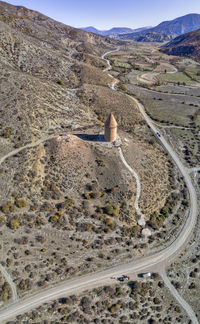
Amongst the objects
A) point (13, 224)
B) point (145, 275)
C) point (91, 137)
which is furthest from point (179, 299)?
point (91, 137)

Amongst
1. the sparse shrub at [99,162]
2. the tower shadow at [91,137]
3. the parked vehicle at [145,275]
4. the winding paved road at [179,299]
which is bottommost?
the winding paved road at [179,299]

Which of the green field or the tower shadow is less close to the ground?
the green field

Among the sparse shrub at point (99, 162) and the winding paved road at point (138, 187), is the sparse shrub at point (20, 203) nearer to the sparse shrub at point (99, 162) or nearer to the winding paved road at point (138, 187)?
the sparse shrub at point (99, 162)

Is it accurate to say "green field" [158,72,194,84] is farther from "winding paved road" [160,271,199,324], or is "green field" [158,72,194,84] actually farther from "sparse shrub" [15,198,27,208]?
"sparse shrub" [15,198,27,208]

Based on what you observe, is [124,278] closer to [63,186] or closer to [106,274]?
[106,274]

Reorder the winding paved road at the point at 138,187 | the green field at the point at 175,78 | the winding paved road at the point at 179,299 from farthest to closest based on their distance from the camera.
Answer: the green field at the point at 175,78, the winding paved road at the point at 138,187, the winding paved road at the point at 179,299

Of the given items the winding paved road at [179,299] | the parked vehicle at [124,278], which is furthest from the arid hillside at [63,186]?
the winding paved road at [179,299]

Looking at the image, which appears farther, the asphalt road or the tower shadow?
the tower shadow

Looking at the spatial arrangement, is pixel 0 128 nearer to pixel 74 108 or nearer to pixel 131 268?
pixel 74 108

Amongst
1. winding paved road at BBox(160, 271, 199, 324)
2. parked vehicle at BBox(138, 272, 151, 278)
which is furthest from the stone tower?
winding paved road at BBox(160, 271, 199, 324)
